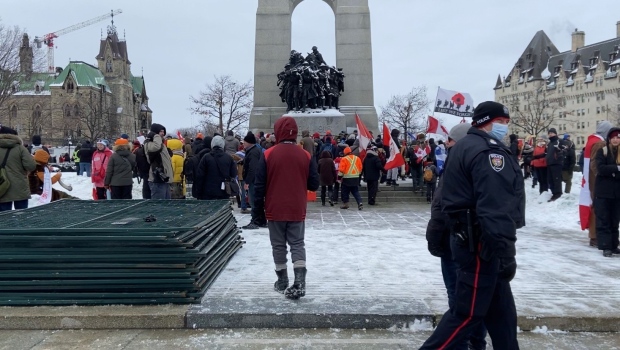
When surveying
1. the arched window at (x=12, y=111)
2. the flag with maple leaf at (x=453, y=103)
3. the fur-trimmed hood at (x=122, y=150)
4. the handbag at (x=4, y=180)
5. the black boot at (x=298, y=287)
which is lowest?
the black boot at (x=298, y=287)

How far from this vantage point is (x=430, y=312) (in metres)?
5.62

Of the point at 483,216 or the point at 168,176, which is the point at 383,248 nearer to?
the point at 168,176

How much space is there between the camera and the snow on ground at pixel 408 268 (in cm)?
618

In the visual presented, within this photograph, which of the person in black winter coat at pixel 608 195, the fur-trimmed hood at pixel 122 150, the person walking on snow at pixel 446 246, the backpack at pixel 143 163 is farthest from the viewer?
the backpack at pixel 143 163

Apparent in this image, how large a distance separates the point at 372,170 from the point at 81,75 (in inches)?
4327

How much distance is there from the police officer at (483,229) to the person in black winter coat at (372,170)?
11.4m

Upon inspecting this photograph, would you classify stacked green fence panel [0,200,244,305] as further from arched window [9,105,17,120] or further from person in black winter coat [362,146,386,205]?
arched window [9,105,17,120]

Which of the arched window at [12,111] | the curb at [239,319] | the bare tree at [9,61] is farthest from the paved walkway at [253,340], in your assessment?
the arched window at [12,111]

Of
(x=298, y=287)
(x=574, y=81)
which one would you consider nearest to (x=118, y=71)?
(x=574, y=81)

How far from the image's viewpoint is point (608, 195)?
339 inches

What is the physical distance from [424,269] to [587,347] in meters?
2.67

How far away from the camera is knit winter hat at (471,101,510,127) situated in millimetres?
4273

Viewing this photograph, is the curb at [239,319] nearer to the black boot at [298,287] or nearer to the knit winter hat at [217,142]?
the black boot at [298,287]

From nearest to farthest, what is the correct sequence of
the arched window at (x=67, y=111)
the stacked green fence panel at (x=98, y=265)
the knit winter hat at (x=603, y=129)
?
the stacked green fence panel at (x=98, y=265) → the knit winter hat at (x=603, y=129) → the arched window at (x=67, y=111)
